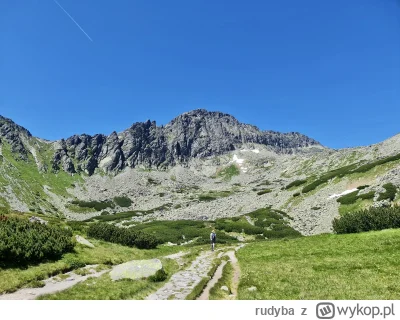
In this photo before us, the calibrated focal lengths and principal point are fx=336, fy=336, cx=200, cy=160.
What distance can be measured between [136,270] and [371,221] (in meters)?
28.7

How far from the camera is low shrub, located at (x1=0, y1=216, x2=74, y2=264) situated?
18.5 meters

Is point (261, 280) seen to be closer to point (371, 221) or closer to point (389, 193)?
point (371, 221)

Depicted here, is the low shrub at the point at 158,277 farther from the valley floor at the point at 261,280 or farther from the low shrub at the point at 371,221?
the low shrub at the point at 371,221

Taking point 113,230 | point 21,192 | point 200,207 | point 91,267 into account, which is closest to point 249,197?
point 200,207

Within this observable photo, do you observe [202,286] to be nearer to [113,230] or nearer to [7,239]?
[7,239]

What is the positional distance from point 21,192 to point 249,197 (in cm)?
14069

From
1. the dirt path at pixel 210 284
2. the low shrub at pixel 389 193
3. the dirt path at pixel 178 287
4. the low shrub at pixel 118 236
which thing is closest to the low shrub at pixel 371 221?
the dirt path at pixel 210 284

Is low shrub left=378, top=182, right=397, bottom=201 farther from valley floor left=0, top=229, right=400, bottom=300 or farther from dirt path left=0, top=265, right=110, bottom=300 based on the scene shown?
dirt path left=0, top=265, right=110, bottom=300

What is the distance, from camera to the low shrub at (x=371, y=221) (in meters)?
35.1

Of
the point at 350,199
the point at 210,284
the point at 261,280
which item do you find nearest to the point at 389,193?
the point at 350,199

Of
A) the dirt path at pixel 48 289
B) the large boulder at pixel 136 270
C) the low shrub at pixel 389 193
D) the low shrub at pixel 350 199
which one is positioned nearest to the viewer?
the dirt path at pixel 48 289

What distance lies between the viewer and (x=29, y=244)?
64.8 ft

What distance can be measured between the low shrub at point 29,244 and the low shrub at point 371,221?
96.3 feet

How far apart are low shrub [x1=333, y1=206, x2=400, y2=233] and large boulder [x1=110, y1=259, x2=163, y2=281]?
27.0 meters
